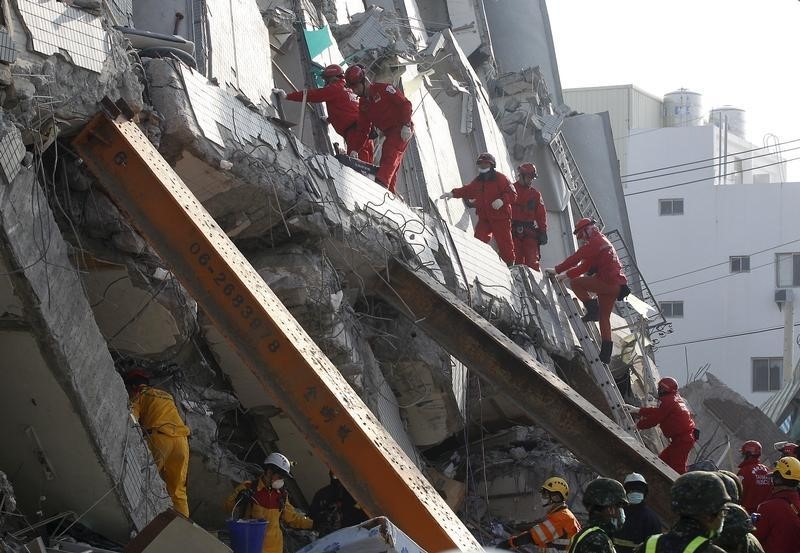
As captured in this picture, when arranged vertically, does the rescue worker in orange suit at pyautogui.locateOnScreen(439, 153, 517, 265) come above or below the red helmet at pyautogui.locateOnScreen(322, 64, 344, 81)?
below

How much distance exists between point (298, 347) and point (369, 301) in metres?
4.70

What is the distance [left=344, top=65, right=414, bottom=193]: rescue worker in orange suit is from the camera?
1242cm

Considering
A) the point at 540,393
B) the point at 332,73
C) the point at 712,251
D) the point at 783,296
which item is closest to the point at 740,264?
the point at 712,251

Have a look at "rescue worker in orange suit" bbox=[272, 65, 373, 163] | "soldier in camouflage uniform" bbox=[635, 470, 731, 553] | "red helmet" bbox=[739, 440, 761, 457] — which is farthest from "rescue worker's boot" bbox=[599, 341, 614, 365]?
"soldier in camouflage uniform" bbox=[635, 470, 731, 553]

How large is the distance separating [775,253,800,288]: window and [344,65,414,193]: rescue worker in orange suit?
29.1 m

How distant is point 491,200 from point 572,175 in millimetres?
8671

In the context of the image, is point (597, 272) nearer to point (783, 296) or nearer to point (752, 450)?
point (752, 450)

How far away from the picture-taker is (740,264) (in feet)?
130

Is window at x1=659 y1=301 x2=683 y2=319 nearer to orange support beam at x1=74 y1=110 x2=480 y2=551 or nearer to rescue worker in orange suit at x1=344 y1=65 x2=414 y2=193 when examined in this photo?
rescue worker in orange suit at x1=344 y1=65 x2=414 y2=193

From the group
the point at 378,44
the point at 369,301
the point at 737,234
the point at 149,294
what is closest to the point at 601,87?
the point at 737,234

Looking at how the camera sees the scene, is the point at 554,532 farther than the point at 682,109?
No

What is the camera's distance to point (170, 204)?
779 centimetres

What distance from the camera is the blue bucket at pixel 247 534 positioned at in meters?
7.82

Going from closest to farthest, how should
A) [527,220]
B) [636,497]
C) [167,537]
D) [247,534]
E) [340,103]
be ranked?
1. [167,537]
2. [247,534]
3. [636,497]
4. [340,103]
5. [527,220]
